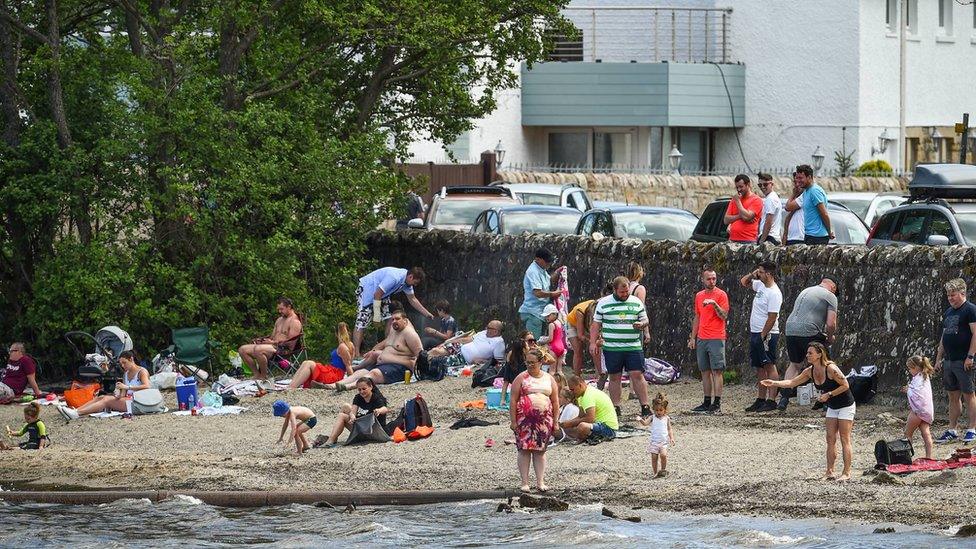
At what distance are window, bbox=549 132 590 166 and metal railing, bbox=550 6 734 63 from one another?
87.5 inches

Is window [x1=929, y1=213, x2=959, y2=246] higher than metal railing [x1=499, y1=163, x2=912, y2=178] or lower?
lower

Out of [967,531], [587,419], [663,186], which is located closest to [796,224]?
[587,419]

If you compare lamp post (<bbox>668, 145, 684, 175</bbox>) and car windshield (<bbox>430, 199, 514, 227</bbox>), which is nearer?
car windshield (<bbox>430, 199, 514, 227</bbox>)

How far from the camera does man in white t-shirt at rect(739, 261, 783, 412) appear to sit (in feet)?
63.5

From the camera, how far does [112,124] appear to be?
25.8 m

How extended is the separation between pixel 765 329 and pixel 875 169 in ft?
76.0

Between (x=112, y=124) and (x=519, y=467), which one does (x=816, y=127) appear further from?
(x=519, y=467)

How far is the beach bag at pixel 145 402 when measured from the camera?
22.0 m

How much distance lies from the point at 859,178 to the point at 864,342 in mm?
21302

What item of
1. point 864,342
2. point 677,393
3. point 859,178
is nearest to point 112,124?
point 677,393

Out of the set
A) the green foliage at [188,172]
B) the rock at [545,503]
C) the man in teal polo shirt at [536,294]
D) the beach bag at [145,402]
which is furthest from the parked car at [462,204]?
the rock at [545,503]

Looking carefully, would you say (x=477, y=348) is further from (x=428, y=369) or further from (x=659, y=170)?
(x=659, y=170)

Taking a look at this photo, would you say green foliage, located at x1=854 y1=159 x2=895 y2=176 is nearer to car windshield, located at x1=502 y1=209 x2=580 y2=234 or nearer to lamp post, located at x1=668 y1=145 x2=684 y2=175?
lamp post, located at x1=668 y1=145 x2=684 y2=175

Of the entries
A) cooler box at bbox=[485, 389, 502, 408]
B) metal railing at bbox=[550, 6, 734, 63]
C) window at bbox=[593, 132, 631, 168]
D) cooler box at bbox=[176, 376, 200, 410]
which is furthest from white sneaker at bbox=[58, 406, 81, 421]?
window at bbox=[593, 132, 631, 168]
